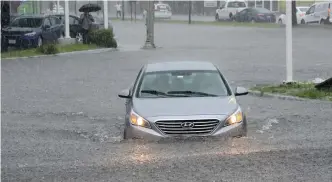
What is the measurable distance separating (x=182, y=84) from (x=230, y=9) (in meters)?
51.8

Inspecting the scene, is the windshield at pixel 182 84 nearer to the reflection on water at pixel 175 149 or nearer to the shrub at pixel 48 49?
the reflection on water at pixel 175 149

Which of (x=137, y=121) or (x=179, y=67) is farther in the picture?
(x=179, y=67)

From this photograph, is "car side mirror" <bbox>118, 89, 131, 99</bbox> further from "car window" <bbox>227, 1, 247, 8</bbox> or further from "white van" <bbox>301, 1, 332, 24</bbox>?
"car window" <bbox>227, 1, 247, 8</bbox>

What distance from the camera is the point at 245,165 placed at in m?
8.63

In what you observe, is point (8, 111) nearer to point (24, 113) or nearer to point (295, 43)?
point (24, 113)

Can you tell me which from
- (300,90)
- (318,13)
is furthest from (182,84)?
(318,13)

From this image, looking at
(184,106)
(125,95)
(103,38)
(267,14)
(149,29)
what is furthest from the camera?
(267,14)

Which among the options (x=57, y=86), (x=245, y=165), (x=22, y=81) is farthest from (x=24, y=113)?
(x=245, y=165)

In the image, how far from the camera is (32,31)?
108 feet

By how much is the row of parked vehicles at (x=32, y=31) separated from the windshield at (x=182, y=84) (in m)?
21.7

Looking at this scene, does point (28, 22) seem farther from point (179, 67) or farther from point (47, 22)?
point (179, 67)

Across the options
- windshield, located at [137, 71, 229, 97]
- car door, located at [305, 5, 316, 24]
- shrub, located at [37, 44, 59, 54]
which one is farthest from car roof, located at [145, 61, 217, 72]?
car door, located at [305, 5, 316, 24]

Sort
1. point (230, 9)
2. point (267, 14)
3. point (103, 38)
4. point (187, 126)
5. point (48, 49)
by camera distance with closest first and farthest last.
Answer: point (187, 126), point (48, 49), point (103, 38), point (267, 14), point (230, 9)

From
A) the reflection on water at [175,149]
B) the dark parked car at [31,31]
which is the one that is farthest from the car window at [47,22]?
the reflection on water at [175,149]
